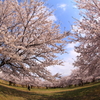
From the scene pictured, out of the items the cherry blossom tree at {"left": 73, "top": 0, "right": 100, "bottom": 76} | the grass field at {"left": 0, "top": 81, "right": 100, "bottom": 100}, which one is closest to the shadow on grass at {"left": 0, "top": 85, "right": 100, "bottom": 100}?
the grass field at {"left": 0, "top": 81, "right": 100, "bottom": 100}

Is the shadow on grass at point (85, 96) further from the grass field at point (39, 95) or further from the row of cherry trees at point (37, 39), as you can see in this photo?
the row of cherry trees at point (37, 39)

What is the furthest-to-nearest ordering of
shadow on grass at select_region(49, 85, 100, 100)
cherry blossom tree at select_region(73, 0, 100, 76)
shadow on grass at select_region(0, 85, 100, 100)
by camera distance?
shadow on grass at select_region(49, 85, 100, 100) → shadow on grass at select_region(0, 85, 100, 100) → cherry blossom tree at select_region(73, 0, 100, 76)

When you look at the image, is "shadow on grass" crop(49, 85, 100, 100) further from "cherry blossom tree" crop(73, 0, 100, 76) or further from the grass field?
"cherry blossom tree" crop(73, 0, 100, 76)

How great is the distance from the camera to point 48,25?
29.8 ft

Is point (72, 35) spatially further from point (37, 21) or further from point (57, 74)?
point (57, 74)

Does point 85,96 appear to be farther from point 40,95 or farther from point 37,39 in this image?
point 37,39

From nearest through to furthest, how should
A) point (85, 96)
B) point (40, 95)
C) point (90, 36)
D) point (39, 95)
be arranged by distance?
point (90, 36), point (85, 96), point (39, 95), point (40, 95)

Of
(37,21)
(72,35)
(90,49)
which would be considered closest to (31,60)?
(37,21)

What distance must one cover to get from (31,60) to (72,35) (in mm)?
3933

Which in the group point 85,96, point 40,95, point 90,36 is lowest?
point 85,96

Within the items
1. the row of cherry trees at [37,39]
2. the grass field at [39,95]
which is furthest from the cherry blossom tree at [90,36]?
the grass field at [39,95]

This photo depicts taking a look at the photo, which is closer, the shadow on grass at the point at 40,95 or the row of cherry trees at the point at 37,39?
the row of cherry trees at the point at 37,39

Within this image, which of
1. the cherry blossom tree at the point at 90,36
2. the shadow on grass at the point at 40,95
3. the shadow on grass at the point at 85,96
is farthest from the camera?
the shadow on grass at the point at 85,96

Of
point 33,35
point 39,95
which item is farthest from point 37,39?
point 39,95
